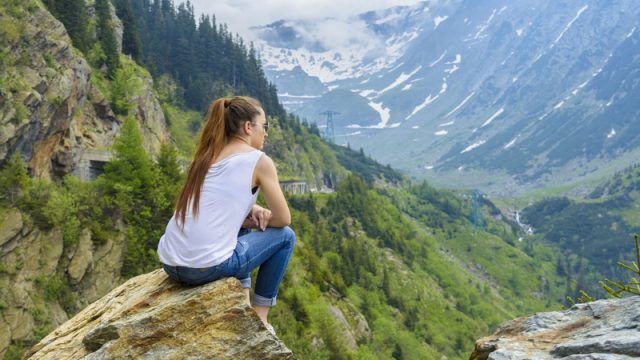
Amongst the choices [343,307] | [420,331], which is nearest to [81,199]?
[343,307]

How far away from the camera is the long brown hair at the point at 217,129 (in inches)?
339

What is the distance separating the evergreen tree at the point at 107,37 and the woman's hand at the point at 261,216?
65964mm

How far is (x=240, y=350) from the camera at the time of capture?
27.9 feet

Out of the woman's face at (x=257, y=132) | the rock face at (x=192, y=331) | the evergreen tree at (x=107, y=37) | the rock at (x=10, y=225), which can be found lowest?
the rock at (x=10, y=225)

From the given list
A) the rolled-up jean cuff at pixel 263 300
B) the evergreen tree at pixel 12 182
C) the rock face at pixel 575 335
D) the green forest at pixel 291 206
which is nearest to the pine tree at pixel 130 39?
the green forest at pixel 291 206

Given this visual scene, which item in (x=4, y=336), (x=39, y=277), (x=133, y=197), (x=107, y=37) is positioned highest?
(x=107, y=37)

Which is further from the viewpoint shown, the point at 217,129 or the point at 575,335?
the point at 217,129

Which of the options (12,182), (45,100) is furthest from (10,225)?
(45,100)

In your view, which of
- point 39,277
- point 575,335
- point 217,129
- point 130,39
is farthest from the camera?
point 130,39

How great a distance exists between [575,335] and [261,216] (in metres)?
5.01

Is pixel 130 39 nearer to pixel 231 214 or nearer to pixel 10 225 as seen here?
pixel 10 225

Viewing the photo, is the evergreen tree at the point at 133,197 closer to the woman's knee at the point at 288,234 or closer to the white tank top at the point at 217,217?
the woman's knee at the point at 288,234

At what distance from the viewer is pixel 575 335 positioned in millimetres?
7734

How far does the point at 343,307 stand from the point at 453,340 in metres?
48.3
